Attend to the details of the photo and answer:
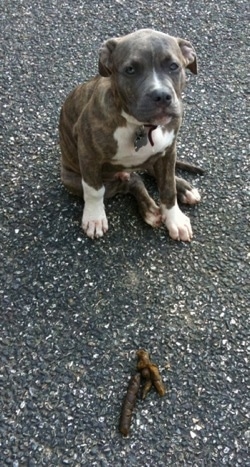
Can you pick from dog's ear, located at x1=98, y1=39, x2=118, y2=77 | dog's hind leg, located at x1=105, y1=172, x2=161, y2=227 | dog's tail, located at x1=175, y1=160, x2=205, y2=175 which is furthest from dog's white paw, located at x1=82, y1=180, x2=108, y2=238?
dog's ear, located at x1=98, y1=39, x2=118, y2=77

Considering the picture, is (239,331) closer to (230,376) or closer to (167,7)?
(230,376)

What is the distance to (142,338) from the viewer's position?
3.04 metres

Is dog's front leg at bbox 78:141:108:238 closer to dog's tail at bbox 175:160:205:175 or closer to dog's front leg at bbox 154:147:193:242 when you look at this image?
dog's front leg at bbox 154:147:193:242

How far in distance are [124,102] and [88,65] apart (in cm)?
182

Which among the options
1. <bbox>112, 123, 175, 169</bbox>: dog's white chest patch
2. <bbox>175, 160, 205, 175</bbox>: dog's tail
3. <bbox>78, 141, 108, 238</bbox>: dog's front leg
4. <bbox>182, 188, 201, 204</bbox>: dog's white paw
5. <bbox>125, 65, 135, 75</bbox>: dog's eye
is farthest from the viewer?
<bbox>175, 160, 205, 175</bbox>: dog's tail

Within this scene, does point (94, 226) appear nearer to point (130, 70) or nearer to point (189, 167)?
point (189, 167)

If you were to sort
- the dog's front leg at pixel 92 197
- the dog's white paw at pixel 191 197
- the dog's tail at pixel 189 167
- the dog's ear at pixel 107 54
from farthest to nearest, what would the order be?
the dog's tail at pixel 189 167 → the dog's white paw at pixel 191 197 → the dog's front leg at pixel 92 197 → the dog's ear at pixel 107 54

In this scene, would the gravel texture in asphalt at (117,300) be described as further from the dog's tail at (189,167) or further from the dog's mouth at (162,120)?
the dog's mouth at (162,120)

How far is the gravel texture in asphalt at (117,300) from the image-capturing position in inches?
107

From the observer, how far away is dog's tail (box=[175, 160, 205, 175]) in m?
3.77

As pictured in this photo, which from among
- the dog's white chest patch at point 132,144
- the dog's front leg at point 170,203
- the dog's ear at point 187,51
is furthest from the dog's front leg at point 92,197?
the dog's ear at point 187,51

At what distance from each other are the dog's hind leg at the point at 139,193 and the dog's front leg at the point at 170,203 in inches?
2.2

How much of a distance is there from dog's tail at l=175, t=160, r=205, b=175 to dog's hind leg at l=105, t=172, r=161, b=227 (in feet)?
0.99

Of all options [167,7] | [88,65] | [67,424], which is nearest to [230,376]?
[67,424]
